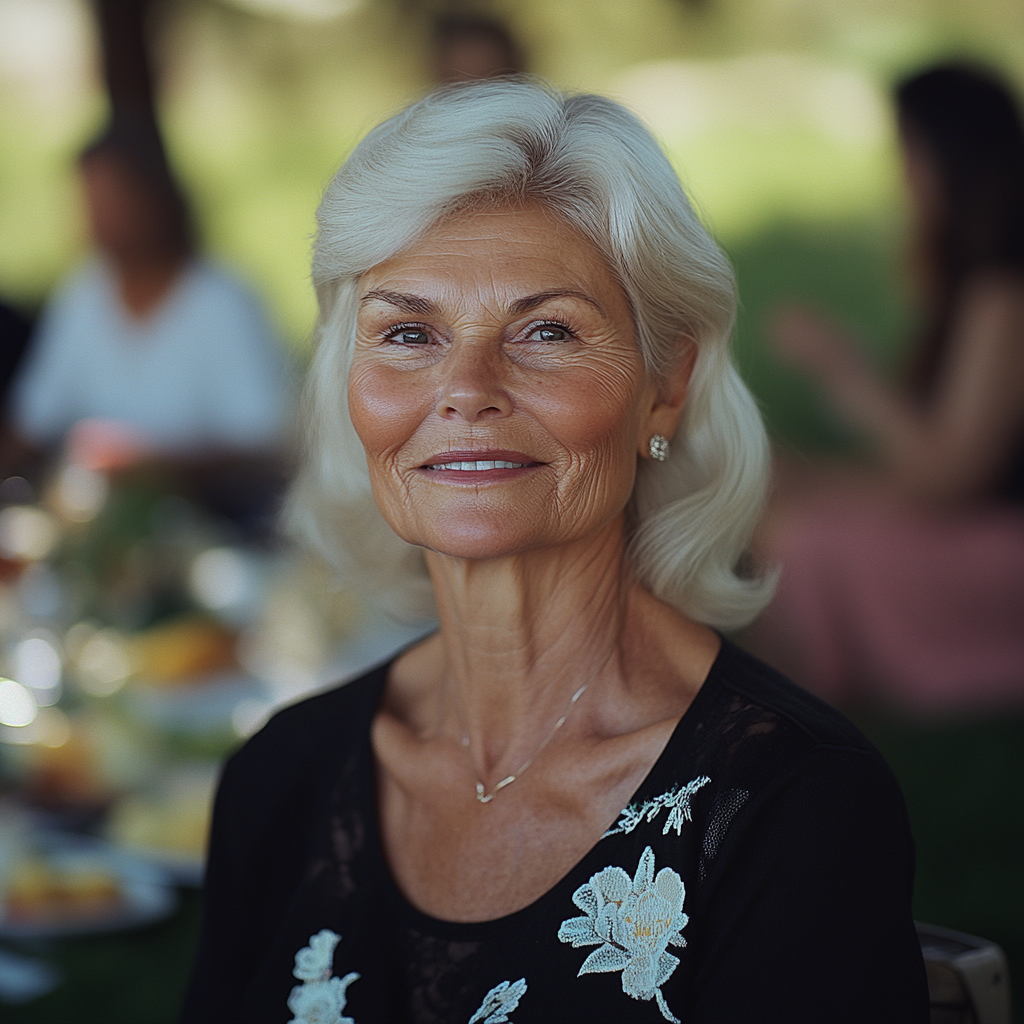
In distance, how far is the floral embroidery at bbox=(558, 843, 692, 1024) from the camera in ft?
3.80

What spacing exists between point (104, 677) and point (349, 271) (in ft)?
5.49

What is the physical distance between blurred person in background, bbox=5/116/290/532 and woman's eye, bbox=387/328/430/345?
10.2 feet

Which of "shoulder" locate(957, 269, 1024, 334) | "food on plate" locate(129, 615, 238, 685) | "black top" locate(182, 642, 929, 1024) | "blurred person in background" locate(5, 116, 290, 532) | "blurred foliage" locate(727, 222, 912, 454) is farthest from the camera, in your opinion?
"blurred foliage" locate(727, 222, 912, 454)

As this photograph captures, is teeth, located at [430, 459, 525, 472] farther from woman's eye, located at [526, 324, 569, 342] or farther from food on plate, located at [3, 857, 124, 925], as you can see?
food on plate, located at [3, 857, 124, 925]

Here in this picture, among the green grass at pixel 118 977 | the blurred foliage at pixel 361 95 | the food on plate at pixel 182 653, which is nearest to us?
the green grass at pixel 118 977

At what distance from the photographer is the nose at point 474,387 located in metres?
1.27

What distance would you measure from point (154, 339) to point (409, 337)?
3.68 m

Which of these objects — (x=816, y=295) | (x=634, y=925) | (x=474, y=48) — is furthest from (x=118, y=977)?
(x=816, y=295)

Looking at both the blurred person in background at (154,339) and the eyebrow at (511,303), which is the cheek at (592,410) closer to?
the eyebrow at (511,303)

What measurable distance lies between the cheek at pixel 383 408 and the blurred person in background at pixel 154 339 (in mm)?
3087

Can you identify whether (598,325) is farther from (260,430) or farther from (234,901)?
(260,430)

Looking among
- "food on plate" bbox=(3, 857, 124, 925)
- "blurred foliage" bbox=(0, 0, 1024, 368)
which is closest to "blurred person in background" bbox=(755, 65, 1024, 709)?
"food on plate" bbox=(3, 857, 124, 925)

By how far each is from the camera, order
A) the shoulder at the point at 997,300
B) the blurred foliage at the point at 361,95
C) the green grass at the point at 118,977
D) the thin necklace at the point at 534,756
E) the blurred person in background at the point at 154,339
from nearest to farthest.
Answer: the thin necklace at the point at 534,756, the green grass at the point at 118,977, the shoulder at the point at 997,300, the blurred person in background at the point at 154,339, the blurred foliage at the point at 361,95

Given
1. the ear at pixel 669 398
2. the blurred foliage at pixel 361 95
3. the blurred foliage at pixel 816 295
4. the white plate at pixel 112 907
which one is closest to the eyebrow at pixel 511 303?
the ear at pixel 669 398
